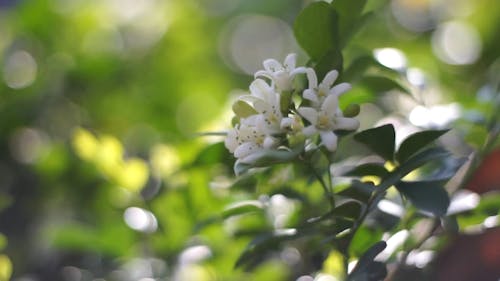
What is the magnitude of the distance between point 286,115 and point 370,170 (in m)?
0.10

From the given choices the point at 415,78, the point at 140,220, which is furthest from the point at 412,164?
the point at 140,220

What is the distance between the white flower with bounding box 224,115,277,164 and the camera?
2.48 feet

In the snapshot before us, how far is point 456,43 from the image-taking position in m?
1.93

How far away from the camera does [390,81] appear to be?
95 cm

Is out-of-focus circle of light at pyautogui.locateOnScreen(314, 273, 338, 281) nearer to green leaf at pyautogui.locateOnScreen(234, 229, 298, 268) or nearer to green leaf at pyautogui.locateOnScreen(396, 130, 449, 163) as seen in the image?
green leaf at pyautogui.locateOnScreen(234, 229, 298, 268)

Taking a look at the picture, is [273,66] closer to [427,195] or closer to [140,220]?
[427,195]

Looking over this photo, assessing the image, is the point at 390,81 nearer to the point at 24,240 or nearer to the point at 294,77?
the point at 294,77

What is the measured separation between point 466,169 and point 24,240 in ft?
2.86

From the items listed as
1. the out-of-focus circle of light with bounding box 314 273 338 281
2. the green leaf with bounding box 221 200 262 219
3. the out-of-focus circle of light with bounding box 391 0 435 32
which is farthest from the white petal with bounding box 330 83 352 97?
the out-of-focus circle of light with bounding box 391 0 435 32

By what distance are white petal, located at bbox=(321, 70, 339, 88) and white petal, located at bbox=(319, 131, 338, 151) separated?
5cm

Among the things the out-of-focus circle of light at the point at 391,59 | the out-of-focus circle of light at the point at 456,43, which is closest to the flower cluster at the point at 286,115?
the out-of-focus circle of light at the point at 391,59

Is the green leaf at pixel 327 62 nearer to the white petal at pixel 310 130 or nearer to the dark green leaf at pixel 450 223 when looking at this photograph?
the white petal at pixel 310 130

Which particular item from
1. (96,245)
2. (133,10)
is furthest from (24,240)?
(133,10)

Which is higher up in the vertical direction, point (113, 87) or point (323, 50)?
point (113, 87)
